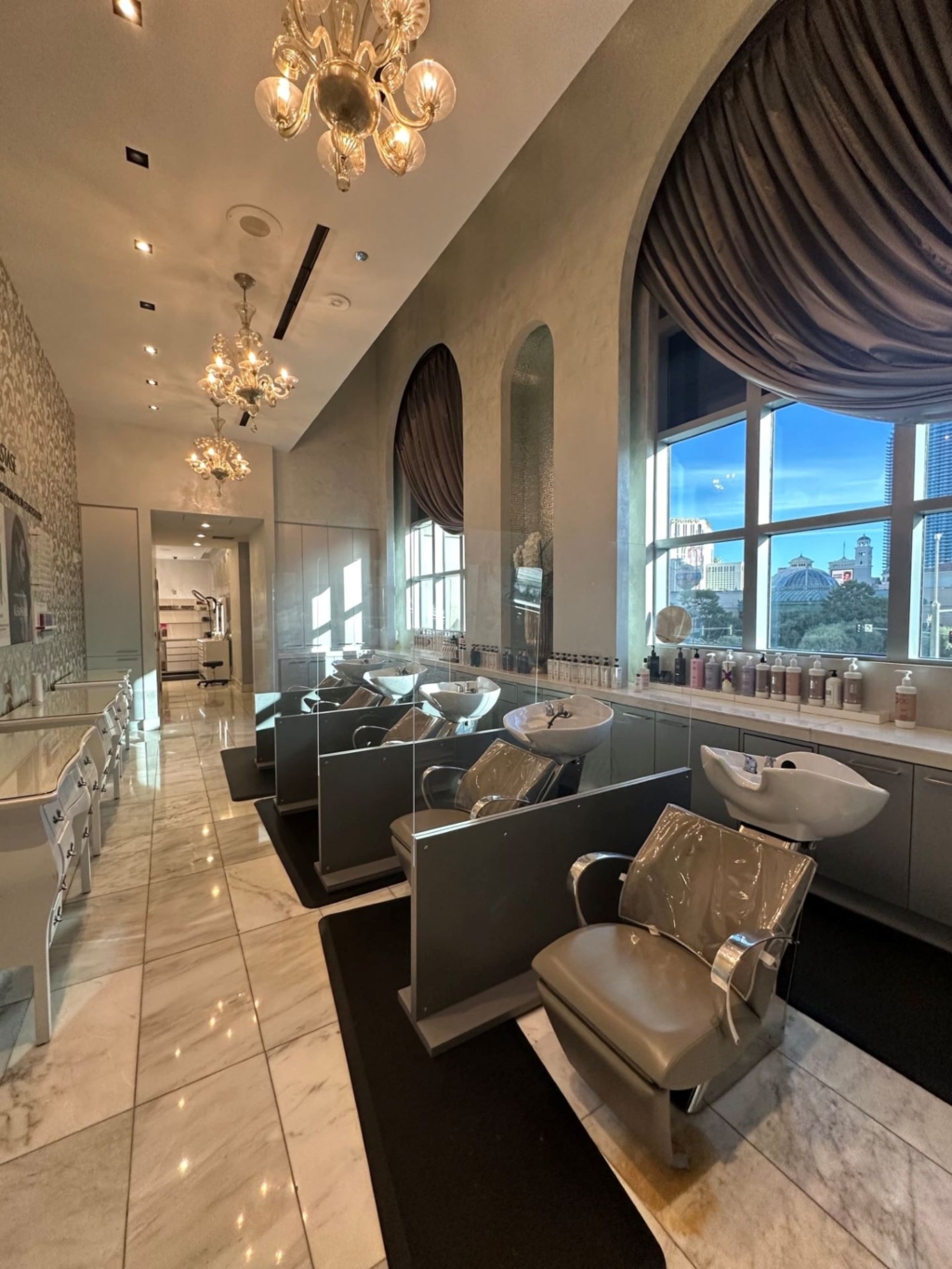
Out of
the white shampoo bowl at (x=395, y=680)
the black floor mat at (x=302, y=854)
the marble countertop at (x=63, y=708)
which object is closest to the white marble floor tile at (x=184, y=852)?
the black floor mat at (x=302, y=854)

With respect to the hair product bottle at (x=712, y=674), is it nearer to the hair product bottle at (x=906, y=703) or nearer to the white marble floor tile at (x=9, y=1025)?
the hair product bottle at (x=906, y=703)

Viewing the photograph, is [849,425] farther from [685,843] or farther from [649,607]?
[685,843]

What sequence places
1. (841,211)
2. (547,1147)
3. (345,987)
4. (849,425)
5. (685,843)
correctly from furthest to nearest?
(849,425) < (841,211) < (345,987) < (685,843) < (547,1147)

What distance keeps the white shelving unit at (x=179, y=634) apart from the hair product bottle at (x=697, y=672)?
37.1 ft

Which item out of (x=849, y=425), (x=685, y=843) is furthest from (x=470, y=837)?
(x=849, y=425)

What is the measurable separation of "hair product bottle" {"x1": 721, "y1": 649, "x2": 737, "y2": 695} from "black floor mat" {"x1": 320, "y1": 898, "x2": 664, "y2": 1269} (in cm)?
231

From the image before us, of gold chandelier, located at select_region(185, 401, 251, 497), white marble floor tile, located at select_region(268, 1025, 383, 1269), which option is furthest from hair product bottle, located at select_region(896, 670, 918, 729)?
gold chandelier, located at select_region(185, 401, 251, 497)

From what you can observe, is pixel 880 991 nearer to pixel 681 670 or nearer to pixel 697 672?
pixel 697 672

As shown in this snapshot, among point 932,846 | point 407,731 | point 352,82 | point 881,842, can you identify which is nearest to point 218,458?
point 407,731

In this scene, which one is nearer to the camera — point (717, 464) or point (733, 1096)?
point (733, 1096)

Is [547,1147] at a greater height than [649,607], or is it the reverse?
[649,607]

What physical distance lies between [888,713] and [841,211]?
91.2 inches

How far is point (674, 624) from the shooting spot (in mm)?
3516

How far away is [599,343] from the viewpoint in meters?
3.56
